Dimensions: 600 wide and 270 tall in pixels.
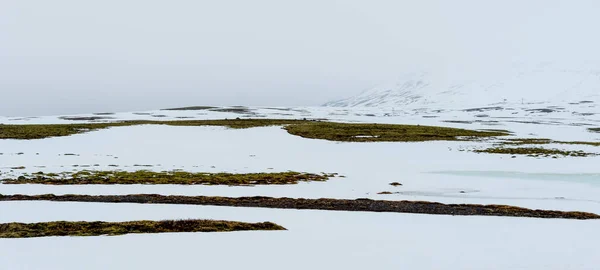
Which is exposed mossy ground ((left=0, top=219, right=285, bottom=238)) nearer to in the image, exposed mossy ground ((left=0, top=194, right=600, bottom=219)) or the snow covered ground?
the snow covered ground

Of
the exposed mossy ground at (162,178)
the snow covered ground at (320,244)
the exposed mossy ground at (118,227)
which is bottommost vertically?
the exposed mossy ground at (162,178)

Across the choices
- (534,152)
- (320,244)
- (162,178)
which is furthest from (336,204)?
(534,152)

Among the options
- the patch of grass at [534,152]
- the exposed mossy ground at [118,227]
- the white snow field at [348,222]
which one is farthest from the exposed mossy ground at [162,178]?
the patch of grass at [534,152]

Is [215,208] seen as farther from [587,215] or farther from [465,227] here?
[587,215]

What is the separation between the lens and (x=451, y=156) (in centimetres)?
3531

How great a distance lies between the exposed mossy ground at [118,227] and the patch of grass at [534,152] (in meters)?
27.8

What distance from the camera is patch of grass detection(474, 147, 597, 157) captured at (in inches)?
1364

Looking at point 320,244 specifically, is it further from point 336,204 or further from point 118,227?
point 336,204

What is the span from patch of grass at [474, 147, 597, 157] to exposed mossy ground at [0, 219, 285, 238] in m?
27.8

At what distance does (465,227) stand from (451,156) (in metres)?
21.7

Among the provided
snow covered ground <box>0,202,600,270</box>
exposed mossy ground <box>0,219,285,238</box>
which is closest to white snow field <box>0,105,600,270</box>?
snow covered ground <box>0,202,600,270</box>

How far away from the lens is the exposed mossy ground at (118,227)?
41.4ft

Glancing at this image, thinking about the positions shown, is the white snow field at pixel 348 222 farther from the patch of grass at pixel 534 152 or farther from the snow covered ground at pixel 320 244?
the patch of grass at pixel 534 152

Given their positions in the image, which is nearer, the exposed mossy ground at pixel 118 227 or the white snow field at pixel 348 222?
the white snow field at pixel 348 222
